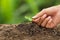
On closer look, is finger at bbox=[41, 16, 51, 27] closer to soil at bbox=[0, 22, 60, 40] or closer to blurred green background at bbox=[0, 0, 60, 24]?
soil at bbox=[0, 22, 60, 40]

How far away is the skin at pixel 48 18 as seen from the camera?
2037mm

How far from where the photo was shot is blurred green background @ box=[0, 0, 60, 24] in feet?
10.4

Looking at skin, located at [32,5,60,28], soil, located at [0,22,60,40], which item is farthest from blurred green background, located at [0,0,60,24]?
soil, located at [0,22,60,40]

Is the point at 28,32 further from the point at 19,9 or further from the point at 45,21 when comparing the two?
the point at 19,9

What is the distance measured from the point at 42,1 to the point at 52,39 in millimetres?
1786

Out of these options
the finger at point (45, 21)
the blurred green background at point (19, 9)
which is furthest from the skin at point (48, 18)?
the blurred green background at point (19, 9)

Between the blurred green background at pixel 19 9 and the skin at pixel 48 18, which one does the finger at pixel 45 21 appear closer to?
the skin at pixel 48 18

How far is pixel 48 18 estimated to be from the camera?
2.05 m

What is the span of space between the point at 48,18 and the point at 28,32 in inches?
8.5

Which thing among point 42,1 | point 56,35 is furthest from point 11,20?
point 56,35

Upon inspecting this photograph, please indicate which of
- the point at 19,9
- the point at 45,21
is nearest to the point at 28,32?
the point at 45,21

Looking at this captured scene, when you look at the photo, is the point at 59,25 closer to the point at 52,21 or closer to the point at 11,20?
the point at 52,21

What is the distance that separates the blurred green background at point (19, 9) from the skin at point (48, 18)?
806 millimetres

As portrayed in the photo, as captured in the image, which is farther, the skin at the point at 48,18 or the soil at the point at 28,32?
the skin at the point at 48,18
